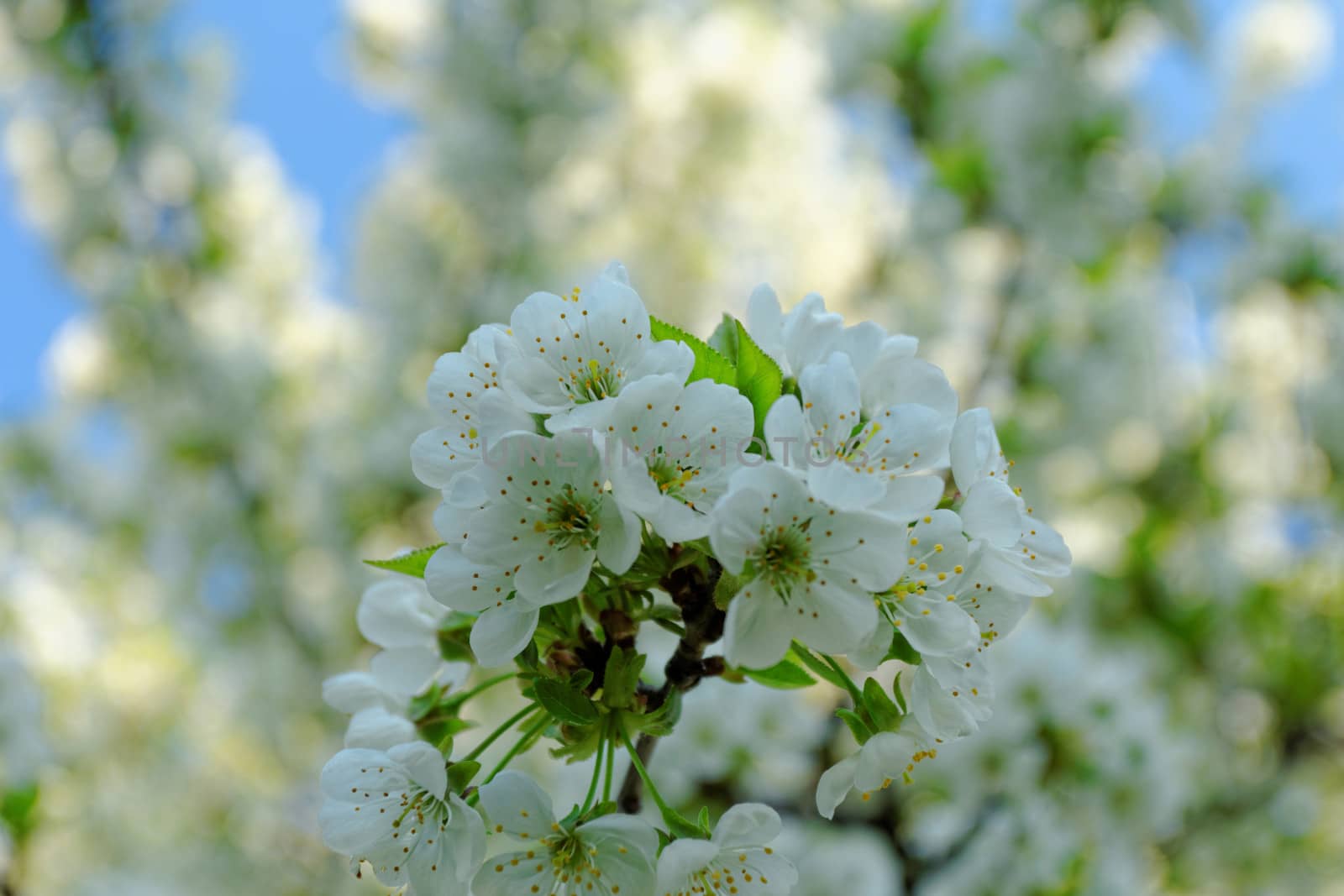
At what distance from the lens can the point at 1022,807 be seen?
164 cm

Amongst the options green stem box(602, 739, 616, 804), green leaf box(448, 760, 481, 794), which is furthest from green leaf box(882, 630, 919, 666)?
green leaf box(448, 760, 481, 794)

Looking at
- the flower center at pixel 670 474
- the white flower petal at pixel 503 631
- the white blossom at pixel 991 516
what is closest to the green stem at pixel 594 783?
the white flower petal at pixel 503 631

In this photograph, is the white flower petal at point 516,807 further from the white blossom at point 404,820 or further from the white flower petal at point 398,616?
the white flower petal at point 398,616

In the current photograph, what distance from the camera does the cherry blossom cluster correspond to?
662 millimetres

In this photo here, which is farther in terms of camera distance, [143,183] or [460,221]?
[460,221]

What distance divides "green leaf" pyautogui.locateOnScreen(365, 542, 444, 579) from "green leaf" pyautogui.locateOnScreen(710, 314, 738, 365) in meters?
0.29

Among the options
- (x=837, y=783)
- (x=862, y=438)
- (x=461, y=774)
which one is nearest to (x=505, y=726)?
(x=461, y=774)

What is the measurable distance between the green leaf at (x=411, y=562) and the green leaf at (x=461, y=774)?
159mm

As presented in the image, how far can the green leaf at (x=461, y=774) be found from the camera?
2.51 feet

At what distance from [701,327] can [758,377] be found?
14.4ft

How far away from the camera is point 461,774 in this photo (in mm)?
769

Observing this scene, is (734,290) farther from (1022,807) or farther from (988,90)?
(1022,807)

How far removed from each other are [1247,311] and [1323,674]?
1.47m

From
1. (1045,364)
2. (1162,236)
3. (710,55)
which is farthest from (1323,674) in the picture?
(710,55)
